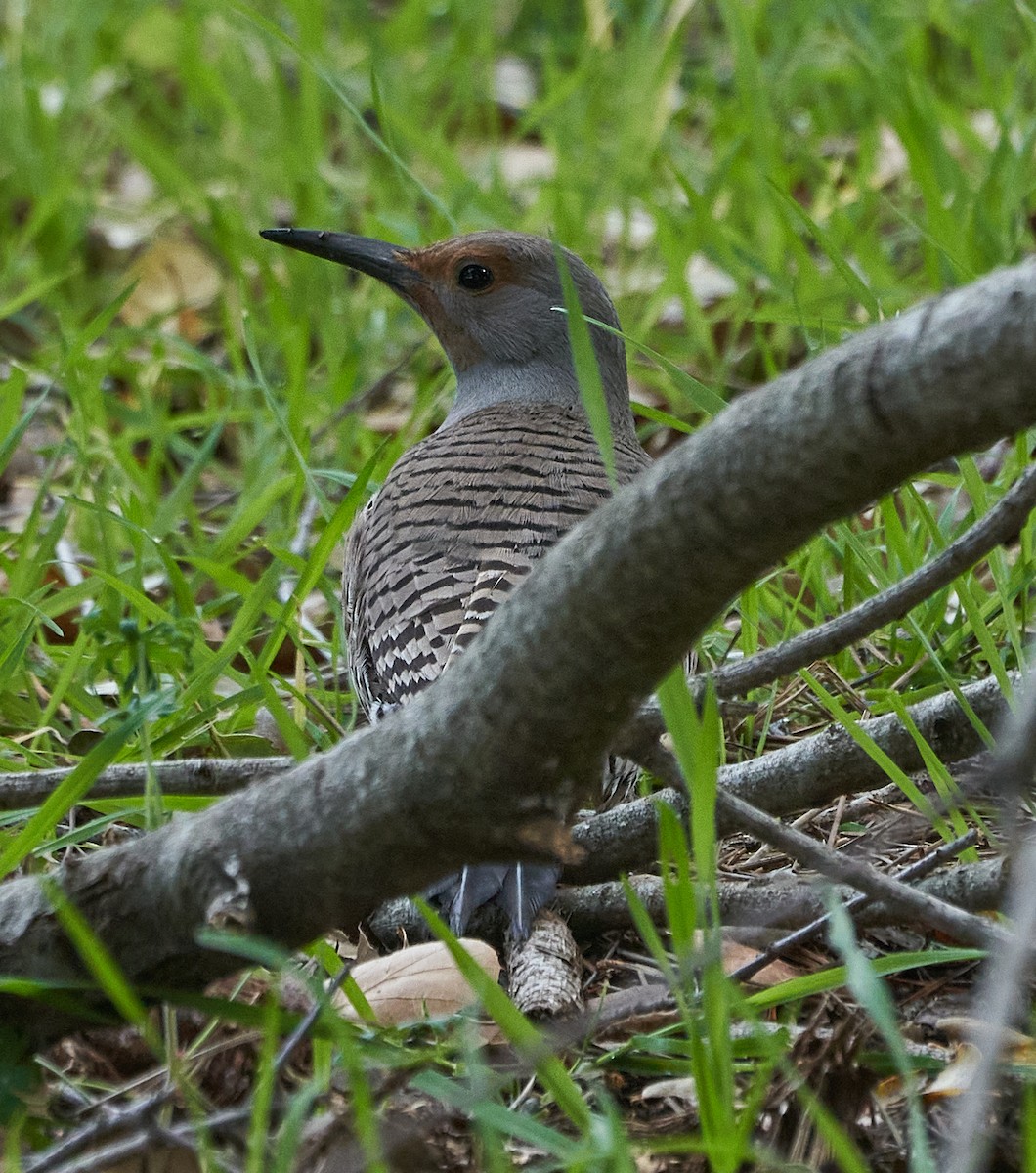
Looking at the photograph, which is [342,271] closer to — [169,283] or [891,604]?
[169,283]

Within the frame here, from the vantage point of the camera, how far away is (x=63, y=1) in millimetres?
7512

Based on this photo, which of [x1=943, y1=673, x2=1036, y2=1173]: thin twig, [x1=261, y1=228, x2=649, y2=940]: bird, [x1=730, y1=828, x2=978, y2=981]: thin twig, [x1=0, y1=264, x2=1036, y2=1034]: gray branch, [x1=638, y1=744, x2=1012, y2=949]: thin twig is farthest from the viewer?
[x1=261, y1=228, x2=649, y2=940]: bird

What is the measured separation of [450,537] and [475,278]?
137cm

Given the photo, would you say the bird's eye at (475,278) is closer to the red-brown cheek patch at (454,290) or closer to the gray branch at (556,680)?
the red-brown cheek patch at (454,290)

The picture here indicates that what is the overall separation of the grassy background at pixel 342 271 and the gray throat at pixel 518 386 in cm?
36

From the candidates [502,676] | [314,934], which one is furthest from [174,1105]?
[502,676]

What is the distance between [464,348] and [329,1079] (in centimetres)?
292

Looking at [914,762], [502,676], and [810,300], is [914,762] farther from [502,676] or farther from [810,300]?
[810,300]

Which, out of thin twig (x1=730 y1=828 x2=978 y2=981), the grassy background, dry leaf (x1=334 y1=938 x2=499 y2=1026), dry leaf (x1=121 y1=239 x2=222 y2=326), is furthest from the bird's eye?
thin twig (x1=730 y1=828 x2=978 y2=981)

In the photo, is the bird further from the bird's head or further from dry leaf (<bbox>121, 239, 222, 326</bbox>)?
dry leaf (<bbox>121, 239, 222, 326</bbox>)

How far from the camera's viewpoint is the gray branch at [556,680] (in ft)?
5.30

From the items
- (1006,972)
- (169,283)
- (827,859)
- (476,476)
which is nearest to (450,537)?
(476,476)

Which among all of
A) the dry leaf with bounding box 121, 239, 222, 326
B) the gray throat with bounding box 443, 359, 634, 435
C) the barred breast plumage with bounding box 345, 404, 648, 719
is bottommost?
the barred breast plumage with bounding box 345, 404, 648, 719

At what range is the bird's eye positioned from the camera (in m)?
4.63
